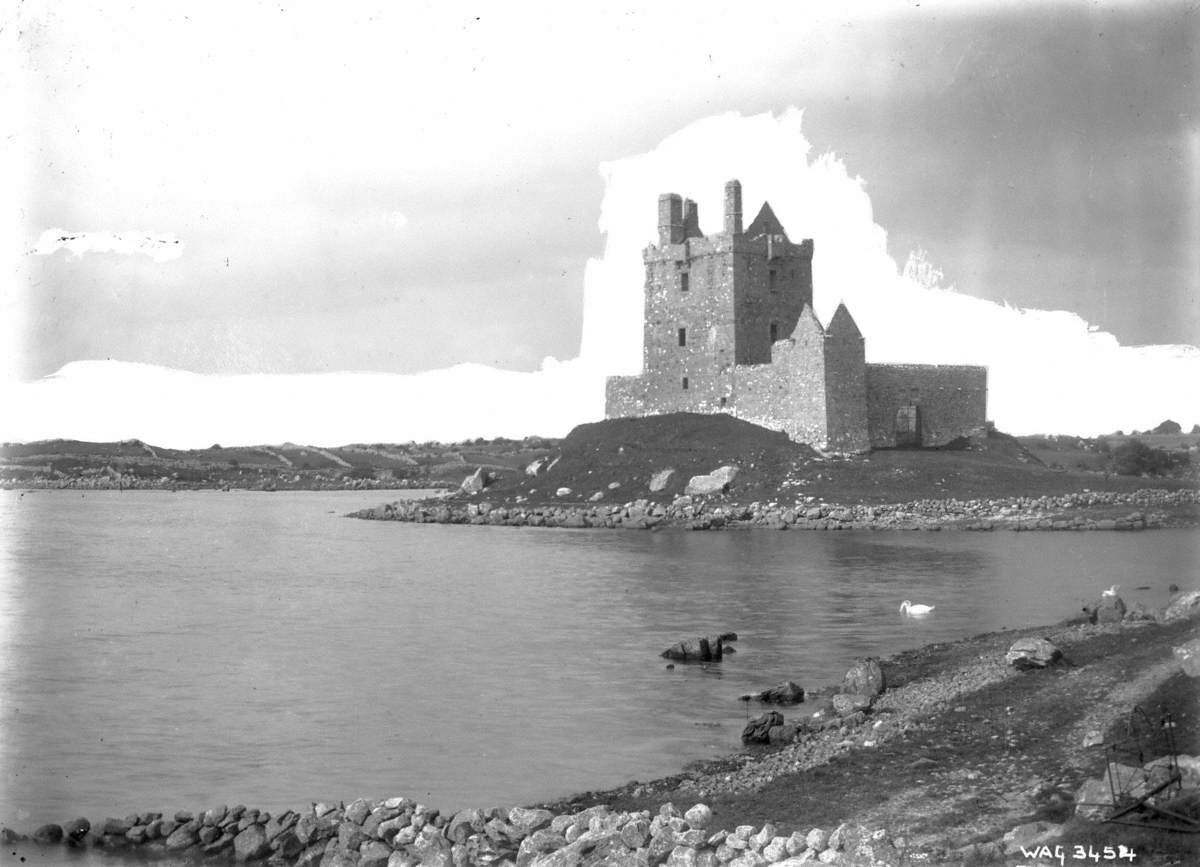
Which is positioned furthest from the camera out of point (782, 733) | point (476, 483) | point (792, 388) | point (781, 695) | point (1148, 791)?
point (476, 483)

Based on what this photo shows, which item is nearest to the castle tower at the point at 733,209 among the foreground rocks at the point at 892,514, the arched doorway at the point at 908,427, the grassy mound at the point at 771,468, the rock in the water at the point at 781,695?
the grassy mound at the point at 771,468

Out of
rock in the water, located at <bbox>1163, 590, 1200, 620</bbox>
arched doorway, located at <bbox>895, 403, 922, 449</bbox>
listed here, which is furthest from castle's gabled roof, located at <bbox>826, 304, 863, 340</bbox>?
rock in the water, located at <bbox>1163, 590, 1200, 620</bbox>

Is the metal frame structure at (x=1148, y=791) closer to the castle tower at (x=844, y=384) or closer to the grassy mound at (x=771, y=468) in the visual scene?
the grassy mound at (x=771, y=468)

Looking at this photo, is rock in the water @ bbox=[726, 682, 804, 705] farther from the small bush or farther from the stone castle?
the small bush

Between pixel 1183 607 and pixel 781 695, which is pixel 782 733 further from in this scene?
pixel 1183 607

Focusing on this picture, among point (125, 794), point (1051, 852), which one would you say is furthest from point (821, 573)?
point (1051, 852)

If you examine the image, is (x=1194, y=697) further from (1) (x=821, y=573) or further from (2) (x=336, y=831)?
(1) (x=821, y=573)

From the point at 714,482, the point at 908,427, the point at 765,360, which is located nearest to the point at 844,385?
the point at 908,427
